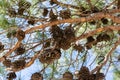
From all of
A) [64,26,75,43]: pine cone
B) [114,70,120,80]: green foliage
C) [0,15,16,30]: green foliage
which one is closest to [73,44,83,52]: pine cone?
[64,26,75,43]: pine cone

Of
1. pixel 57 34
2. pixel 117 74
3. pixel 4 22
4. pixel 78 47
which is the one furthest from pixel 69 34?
pixel 117 74

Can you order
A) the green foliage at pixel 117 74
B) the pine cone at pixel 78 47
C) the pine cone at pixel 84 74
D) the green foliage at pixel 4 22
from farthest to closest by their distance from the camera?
the green foliage at pixel 117 74, the green foliage at pixel 4 22, the pine cone at pixel 78 47, the pine cone at pixel 84 74

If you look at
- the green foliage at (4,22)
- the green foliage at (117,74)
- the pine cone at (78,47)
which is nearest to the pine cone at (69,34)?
the pine cone at (78,47)

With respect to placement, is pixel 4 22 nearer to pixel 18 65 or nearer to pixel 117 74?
pixel 18 65

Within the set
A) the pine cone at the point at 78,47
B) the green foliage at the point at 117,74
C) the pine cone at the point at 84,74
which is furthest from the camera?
the green foliage at the point at 117,74

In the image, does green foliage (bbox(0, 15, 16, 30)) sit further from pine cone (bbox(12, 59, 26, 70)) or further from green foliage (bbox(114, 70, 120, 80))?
green foliage (bbox(114, 70, 120, 80))

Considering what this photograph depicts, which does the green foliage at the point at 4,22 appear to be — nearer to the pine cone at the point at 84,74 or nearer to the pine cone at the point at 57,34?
the pine cone at the point at 57,34

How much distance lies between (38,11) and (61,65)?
411 millimetres

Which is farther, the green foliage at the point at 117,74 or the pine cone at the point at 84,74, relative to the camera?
the green foliage at the point at 117,74

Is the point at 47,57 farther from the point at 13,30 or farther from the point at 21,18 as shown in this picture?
the point at 21,18

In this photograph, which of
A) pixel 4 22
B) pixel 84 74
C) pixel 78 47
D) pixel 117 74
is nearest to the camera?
pixel 84 74

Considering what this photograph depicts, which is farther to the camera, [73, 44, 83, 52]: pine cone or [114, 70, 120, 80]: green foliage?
[114, 70, 120, 80]: green foliage

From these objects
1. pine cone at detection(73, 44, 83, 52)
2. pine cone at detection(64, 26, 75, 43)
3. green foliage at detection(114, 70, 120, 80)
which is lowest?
green foliage at detection(114, 70, 120, 80)


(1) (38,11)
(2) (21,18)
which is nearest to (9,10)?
(2) (21,18)
